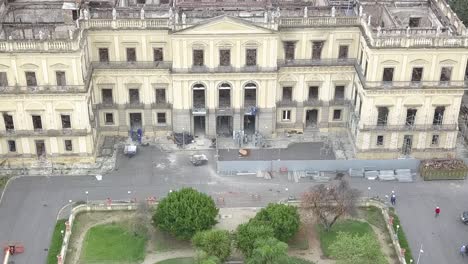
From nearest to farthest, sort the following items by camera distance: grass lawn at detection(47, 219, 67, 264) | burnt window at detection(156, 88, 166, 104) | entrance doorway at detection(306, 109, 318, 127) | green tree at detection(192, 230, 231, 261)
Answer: green tree at detection(192, 230, 231, 261), grass lawn at detection(47, 219, 67, 264), burnt window at detection(156, 88, 166, 104), entrance doorway at detection(306, 109, 318, 127)

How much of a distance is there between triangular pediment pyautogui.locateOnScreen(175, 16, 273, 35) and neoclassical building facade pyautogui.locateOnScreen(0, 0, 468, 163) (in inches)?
4.6

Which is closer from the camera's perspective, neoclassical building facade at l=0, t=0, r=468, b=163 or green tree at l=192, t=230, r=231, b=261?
green tree at l=192, t=230, r=231, b=261

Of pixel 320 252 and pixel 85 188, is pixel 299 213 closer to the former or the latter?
pixel 320 252

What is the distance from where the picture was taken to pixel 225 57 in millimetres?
84125

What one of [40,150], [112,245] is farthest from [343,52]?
[40,150]

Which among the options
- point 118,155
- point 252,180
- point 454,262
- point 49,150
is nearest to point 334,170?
point 252,180

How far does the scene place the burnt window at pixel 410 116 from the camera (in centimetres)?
8400

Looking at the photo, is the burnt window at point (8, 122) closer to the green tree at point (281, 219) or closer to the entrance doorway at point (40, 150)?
the entrance doorway at point (40, 150)

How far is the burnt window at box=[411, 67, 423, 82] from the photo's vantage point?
267 feet

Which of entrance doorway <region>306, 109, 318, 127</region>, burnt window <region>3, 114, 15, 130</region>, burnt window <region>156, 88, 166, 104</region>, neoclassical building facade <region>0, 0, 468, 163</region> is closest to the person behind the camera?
neoclassical building facade <region>0, 0, 468, 163</region>

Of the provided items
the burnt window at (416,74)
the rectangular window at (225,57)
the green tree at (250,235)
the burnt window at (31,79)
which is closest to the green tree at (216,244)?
the green tree at (250,235)

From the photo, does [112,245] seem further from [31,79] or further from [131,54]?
[131,54]

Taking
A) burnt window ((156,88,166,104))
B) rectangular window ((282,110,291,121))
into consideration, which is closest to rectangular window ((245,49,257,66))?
rectangular window ((282,110,291,121))

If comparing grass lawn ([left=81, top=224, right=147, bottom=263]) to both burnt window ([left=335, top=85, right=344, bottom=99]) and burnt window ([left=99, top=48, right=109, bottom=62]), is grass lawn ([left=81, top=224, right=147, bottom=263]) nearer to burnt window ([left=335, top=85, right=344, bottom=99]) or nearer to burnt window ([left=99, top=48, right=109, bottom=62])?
burnt window ([left=99, top=48, right=109, bottom=62])
